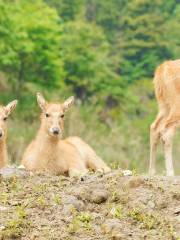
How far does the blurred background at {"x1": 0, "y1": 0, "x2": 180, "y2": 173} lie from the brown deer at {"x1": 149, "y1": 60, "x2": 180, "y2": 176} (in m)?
22.7

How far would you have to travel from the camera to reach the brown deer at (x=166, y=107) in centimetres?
1527

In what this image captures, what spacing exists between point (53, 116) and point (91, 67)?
60.2m

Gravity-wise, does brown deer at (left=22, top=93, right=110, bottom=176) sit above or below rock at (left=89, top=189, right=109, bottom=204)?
above

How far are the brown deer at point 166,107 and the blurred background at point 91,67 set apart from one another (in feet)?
74.4

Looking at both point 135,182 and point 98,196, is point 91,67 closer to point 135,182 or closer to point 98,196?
point 135,182

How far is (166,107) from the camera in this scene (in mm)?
15836

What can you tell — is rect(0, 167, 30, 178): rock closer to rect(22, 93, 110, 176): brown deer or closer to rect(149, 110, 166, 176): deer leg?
rect(22, 93, 110, 176): brown deer

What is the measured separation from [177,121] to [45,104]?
2.41m

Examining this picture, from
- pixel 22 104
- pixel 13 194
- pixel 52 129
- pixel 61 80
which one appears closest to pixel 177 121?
pixel 52 129

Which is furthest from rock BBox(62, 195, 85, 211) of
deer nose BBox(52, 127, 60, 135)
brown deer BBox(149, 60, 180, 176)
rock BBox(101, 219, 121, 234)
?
deer nose BBox(52, 127, 60, 135)

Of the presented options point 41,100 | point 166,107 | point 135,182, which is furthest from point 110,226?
point 166,107

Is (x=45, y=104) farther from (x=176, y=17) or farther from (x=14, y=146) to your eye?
(x=176, y=17)

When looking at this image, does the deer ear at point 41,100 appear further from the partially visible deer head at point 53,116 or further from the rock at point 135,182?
the rock at point 135,182

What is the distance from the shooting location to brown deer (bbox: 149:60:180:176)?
601 inches
